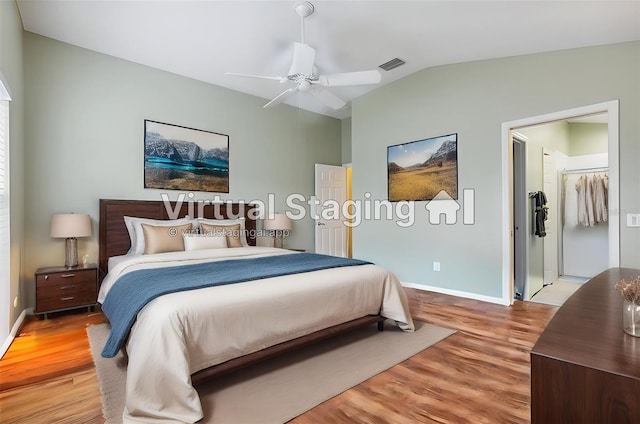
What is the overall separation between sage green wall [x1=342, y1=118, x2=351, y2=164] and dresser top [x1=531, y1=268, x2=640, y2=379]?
531cm

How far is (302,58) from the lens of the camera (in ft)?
9.62

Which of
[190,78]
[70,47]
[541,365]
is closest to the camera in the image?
[541,365]

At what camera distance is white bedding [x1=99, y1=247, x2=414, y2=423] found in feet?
5.36

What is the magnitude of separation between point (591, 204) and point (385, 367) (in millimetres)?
4722

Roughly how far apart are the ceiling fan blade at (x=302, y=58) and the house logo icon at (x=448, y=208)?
2442 millimetres

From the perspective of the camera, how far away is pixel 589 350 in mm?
907

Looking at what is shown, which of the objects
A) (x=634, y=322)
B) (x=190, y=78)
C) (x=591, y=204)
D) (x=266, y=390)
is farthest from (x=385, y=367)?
(x=591, y=204)

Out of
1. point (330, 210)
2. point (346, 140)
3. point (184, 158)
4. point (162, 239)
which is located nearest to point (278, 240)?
point (330, 210)

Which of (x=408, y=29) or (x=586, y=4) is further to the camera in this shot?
(x=408, y=29)

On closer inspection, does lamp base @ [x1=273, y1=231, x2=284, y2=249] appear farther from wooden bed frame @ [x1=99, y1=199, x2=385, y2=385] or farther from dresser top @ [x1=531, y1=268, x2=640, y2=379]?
dresser top @ [x1=531, y1=268, x2=640, y2=379]

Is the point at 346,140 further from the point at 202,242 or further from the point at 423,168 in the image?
the point at 202,242

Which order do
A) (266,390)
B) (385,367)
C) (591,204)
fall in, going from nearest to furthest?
(266,390) → (385,367) → (591,204)

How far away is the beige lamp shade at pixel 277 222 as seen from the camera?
200 inches

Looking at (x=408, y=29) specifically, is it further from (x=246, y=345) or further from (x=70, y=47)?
(x=70, y=47)
